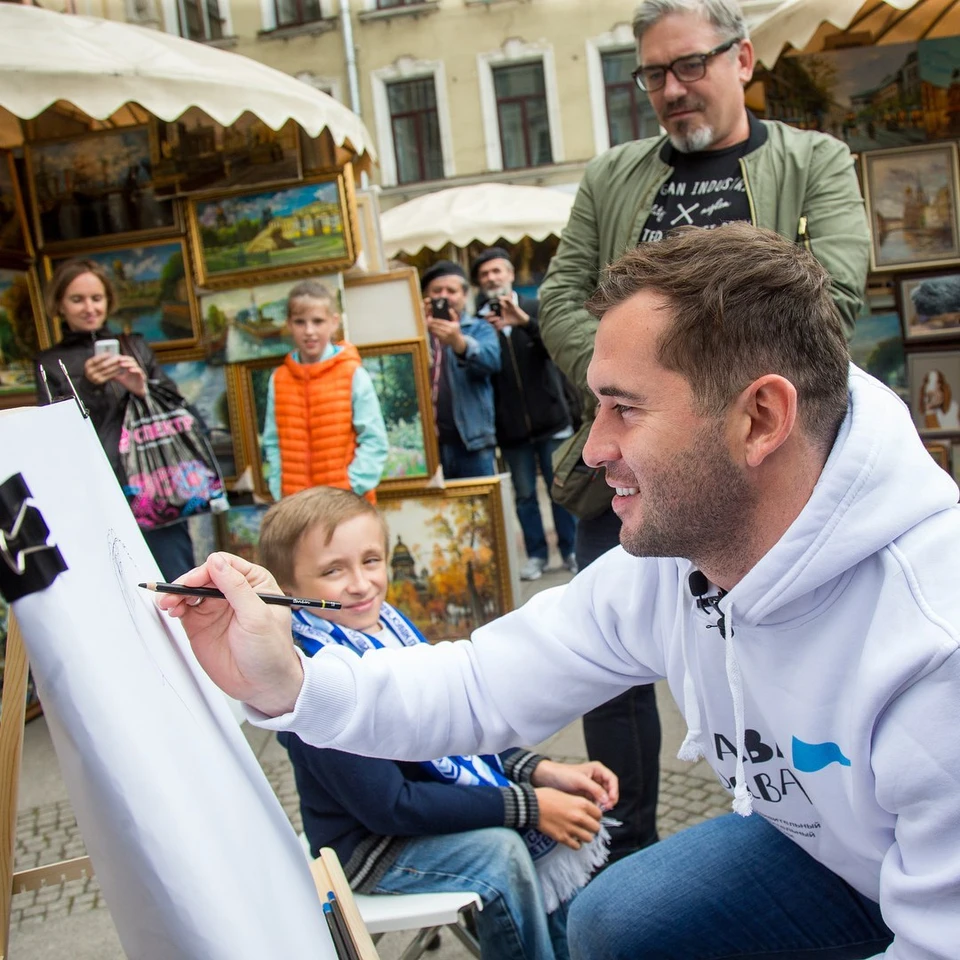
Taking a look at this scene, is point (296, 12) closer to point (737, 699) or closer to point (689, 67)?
point (689, 67)

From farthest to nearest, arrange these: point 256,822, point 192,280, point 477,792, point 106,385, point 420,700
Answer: point 192,280 < point 106,385 < point 477,792 < point 420,700 < point 256,822

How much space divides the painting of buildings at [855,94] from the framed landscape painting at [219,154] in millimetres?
2189

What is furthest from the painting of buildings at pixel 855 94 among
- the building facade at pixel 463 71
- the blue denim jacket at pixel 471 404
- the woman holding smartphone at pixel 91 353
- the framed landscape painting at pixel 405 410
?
the building facade at pixel 463 71

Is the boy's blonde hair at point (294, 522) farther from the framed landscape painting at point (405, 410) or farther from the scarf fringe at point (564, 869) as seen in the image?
the framed landscape painting at point (405, 410)

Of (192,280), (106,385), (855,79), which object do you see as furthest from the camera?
(192,280)

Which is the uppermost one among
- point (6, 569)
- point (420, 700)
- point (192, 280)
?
point (192, 280)

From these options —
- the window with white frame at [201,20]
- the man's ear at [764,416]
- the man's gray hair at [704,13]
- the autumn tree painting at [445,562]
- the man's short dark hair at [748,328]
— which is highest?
the window with white frame at [201,20]

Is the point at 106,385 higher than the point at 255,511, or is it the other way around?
the point at 106,385

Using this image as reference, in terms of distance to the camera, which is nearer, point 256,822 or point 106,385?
point 256,822

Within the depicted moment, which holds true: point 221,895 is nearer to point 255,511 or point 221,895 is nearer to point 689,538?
point 689,538

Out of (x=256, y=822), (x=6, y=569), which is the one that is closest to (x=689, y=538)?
(x=256, y=822)

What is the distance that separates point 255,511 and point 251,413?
463 mm

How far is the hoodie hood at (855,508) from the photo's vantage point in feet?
3.98

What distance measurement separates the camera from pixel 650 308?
1352 millimetres
